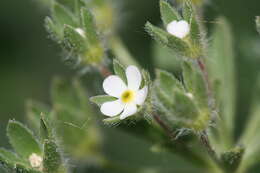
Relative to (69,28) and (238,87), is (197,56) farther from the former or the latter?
(238,87)

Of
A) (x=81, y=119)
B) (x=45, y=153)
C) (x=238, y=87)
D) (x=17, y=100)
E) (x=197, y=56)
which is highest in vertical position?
(x=17, y=100)

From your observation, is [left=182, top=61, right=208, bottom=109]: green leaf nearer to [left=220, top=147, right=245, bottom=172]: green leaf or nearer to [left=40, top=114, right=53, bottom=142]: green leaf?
[left=220, top=147, right=245, bottom=172]: green leaf

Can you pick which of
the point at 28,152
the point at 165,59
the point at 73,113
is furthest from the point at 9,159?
the point at 165,59

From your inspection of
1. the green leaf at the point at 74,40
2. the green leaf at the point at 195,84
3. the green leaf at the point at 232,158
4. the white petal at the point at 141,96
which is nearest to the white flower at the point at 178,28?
the green leaf at the point at 195,84

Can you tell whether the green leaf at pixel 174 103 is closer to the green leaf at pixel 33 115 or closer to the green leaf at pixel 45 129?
the green leaf at pixel 45 129

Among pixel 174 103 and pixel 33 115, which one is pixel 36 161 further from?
pixel 174 103

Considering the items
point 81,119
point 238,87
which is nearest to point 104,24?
point 81,119
